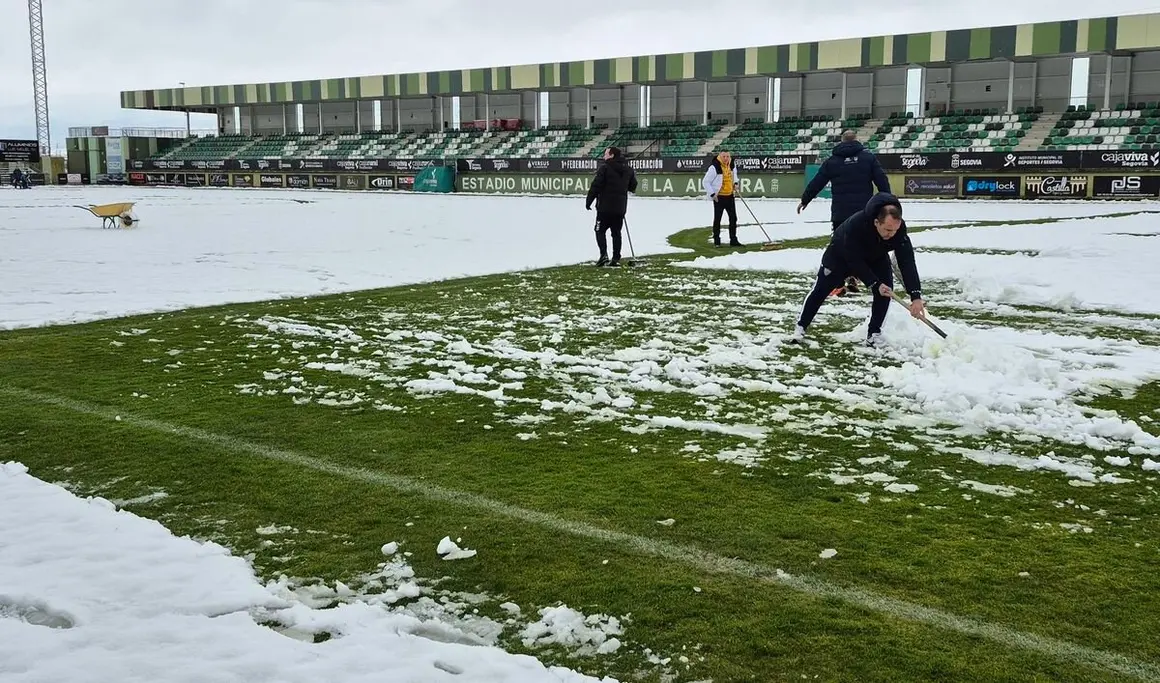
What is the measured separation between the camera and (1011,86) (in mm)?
45906

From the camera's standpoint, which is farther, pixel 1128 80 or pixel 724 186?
pixel 1128 80

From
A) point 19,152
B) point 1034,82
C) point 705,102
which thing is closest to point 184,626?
point 1034,82

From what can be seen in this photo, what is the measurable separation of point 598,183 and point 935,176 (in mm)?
30498

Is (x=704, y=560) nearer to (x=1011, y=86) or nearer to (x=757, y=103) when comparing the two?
(x=1011, y=86)

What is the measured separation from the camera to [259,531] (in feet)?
13.3

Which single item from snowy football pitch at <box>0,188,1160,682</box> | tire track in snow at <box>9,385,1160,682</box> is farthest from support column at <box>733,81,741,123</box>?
tire track in snow at <box>9,385,1160,682</box>

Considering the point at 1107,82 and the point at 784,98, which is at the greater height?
the point at 784,98

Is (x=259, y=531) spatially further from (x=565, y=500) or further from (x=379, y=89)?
(x=379, y=89)

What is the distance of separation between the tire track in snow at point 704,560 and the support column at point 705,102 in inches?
2047

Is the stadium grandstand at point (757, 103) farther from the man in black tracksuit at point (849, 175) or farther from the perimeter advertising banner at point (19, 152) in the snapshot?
the man in black tracksuit at point (849, 175)

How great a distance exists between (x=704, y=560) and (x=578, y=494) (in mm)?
892

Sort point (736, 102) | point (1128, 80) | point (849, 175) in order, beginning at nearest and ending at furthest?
point (849, 175) < point (1128, 80) < point (736, 102)

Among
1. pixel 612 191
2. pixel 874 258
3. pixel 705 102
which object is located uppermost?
pixel 705 102

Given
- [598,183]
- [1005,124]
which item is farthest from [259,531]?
[1005,124]
